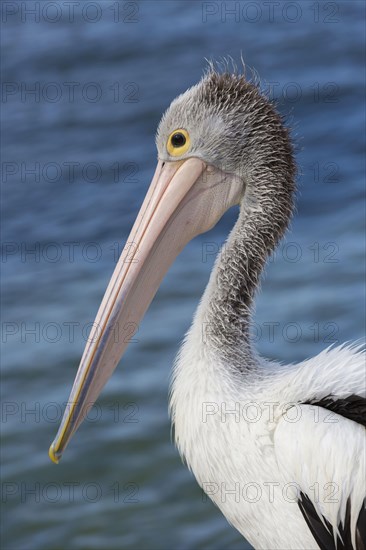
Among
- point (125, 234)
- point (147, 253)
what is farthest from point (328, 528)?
point (125, 234)

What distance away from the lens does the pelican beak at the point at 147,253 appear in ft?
13.7

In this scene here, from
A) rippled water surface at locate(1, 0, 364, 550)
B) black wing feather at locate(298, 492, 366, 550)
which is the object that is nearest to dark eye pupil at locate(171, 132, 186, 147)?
rippled water surface at locate(1, 0, 364, 550)

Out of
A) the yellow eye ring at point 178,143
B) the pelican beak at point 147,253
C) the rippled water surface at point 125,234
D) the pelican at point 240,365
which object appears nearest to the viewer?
the pelican at point 240,365

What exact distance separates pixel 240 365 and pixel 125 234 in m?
4.58

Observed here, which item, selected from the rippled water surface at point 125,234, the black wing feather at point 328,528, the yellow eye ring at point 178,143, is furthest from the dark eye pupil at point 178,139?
the black wing feather at point 328,528

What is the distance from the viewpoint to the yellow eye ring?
427 cm

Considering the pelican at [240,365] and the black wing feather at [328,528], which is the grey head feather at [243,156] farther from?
the black wing feather at [328,528]

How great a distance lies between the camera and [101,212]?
8.93 m

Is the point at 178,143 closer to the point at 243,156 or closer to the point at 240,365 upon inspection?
the point at 243,156

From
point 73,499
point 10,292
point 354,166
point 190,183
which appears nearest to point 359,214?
point 354,166

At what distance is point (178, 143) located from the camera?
429 cm

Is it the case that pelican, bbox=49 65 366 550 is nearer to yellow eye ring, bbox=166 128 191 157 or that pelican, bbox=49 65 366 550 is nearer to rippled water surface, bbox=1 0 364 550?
yellow eye ring, bbox=166 128 191 157

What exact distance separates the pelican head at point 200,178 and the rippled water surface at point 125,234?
0.18 meters

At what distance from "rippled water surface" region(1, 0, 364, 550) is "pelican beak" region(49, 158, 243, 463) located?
1.28ft
